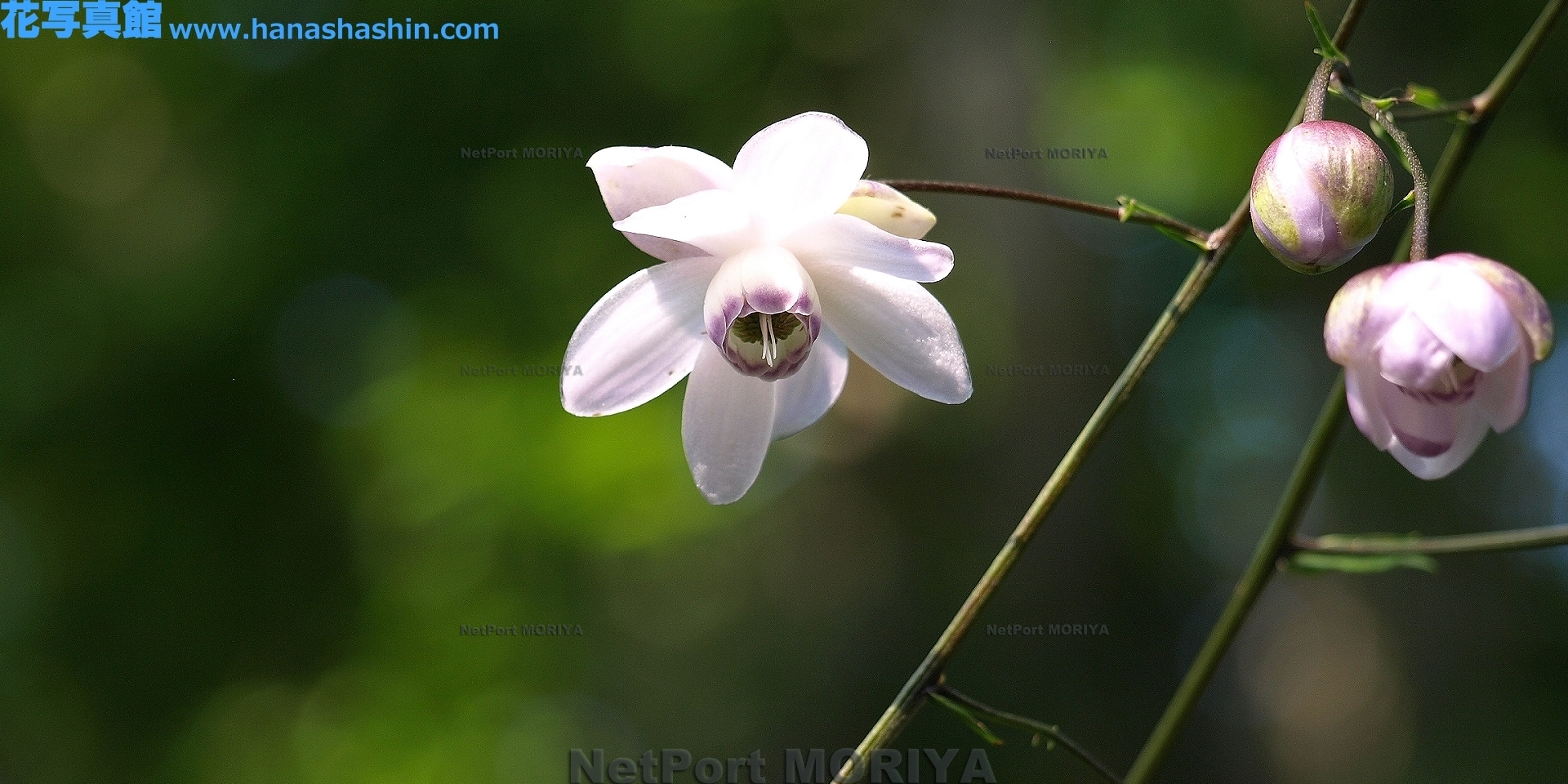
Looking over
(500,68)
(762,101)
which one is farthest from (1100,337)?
(500,68)

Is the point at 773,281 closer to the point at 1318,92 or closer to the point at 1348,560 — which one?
the point at 1318,92

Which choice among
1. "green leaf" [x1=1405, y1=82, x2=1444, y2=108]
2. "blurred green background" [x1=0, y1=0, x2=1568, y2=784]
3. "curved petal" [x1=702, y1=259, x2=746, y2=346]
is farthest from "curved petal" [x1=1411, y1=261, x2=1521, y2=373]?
"blurred green background" [x1=0, y1=0, x2=1568, y2=784]

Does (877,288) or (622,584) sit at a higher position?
(877,288)

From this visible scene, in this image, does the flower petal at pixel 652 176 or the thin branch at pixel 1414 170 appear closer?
the thin branch at pixel 1414 170

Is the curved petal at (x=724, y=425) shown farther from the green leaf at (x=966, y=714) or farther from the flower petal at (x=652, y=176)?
the green leaf at (x=966, y=714)

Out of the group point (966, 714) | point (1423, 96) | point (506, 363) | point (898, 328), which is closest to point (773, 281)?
point (898, 328)

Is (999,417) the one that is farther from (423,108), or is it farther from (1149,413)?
(423,108)

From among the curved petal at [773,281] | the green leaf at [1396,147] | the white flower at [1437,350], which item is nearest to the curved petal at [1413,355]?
the white flower at [1437,350]
